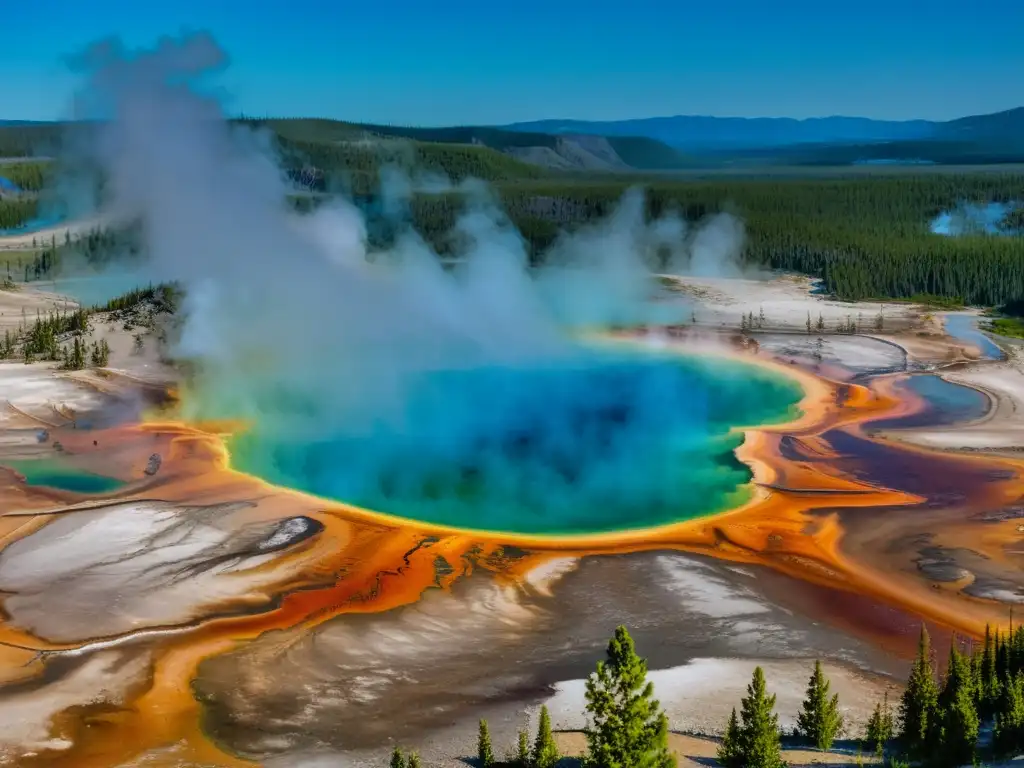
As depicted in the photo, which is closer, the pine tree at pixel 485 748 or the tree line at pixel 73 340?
the pine tree at pixel 485 748

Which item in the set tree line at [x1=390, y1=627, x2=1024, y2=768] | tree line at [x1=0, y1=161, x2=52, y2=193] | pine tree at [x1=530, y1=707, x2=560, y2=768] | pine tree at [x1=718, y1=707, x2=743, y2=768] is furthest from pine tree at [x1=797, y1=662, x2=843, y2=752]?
tree line at [x1=0, y1=161, x2=52, y2=193]

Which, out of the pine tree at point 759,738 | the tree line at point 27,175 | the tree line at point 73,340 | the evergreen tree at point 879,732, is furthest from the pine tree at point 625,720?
the tree line at point 27,175

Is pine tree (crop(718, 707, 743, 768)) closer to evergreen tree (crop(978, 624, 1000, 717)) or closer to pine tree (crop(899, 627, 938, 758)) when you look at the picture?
pine tree (crop(899, 627, 938, 758))

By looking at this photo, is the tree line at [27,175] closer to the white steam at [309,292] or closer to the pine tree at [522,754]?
the white steam at [309,292]

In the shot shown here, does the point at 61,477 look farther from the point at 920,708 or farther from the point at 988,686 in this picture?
the point at 988,686

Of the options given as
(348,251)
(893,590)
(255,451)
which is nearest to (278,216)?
(348,251)
